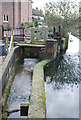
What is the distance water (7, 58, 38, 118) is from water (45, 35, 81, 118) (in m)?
0.81

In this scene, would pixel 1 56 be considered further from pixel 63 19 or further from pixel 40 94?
pixel 63 19

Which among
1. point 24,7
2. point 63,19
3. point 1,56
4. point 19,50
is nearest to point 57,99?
point 1,56

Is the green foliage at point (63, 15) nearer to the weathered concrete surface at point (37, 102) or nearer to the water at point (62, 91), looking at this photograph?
the water at point (62, 91)

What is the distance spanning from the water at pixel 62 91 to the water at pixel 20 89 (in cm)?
81

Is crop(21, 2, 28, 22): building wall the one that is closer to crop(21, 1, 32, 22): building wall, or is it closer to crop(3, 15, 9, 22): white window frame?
crop(21, 1, 32, 22): building wall

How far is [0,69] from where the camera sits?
588 centimetres

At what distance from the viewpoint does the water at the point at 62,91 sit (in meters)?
5.55

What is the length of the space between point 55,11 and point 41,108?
1073cm

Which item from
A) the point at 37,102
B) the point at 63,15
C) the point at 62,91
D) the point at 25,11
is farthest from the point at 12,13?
the point at 37,102

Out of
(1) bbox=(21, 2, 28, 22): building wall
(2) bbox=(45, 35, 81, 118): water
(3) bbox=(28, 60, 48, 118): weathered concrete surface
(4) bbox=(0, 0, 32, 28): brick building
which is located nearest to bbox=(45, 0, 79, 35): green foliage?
(2) bbox=(45, 35, 81, 118): water

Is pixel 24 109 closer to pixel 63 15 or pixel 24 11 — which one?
pixel 63 15

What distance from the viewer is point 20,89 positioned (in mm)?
6844

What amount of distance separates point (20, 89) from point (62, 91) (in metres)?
1.73

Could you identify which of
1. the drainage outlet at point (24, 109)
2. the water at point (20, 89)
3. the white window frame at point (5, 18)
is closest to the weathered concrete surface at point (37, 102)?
the drainage outlet at point (24, 109)
